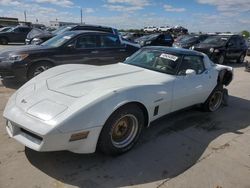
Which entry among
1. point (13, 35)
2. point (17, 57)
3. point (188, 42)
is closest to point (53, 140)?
point (17, 57)

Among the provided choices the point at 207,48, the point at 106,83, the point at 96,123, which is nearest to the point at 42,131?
the point at 96,123

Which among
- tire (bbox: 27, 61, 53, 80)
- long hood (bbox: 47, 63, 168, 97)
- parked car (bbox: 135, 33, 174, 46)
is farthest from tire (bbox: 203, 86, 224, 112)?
parked car (bbox: 135, 33, 174, 46)

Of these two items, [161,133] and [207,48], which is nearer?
[161,133]

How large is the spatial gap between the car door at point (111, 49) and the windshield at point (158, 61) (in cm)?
318

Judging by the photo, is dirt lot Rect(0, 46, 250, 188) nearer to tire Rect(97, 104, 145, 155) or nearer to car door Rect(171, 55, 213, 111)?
tire Rect(97, 104, 145, 155)

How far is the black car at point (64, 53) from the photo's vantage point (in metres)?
6.66

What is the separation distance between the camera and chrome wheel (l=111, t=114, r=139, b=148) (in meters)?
3.50

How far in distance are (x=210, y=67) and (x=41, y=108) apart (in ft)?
12.2

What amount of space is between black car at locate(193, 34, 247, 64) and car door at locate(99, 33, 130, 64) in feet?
21.0

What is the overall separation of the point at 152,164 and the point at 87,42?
5217mm

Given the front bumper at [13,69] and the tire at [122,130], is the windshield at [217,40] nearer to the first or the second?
the front bumper at [13,69]

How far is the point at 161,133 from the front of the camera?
14.5ft

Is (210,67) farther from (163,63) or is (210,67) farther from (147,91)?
(147,91)

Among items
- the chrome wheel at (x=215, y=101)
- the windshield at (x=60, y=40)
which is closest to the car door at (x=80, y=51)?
the windshield at (x=60, y=40)
